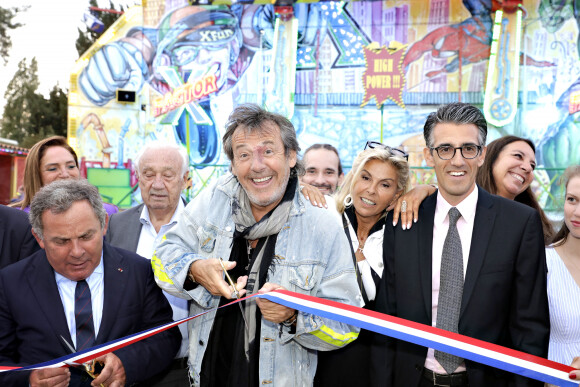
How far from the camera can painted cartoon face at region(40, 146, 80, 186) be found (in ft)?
13.9

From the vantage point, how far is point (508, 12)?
48.4 feet

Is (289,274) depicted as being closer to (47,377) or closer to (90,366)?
(90,366)

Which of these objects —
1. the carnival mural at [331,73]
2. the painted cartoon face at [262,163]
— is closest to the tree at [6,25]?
the carnival mural at [331,73]

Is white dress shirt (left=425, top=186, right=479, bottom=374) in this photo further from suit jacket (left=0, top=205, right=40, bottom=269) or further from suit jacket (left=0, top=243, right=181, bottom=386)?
suit jacket (left=0, top=205, right=40, bottom=269)

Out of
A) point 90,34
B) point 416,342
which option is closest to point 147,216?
point 416,342

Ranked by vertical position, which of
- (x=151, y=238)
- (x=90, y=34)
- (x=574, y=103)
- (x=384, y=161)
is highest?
(x=90, y=34)

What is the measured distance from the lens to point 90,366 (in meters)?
2.37

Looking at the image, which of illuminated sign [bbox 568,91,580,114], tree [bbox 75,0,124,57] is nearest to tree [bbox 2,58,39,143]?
tree [bbox 75,0,124,57]

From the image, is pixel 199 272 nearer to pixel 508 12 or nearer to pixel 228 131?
pixel 228 131

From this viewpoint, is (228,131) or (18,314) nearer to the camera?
(18,314)

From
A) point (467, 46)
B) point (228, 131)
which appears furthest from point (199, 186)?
point (228, 131)

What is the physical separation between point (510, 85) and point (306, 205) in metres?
13.9

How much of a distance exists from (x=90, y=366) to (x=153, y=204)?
1575 millimetres

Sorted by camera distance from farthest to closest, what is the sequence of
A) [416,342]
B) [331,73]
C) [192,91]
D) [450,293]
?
1. [192,91]
2. [331,73]
3. [450,293]
4. [416,342]
